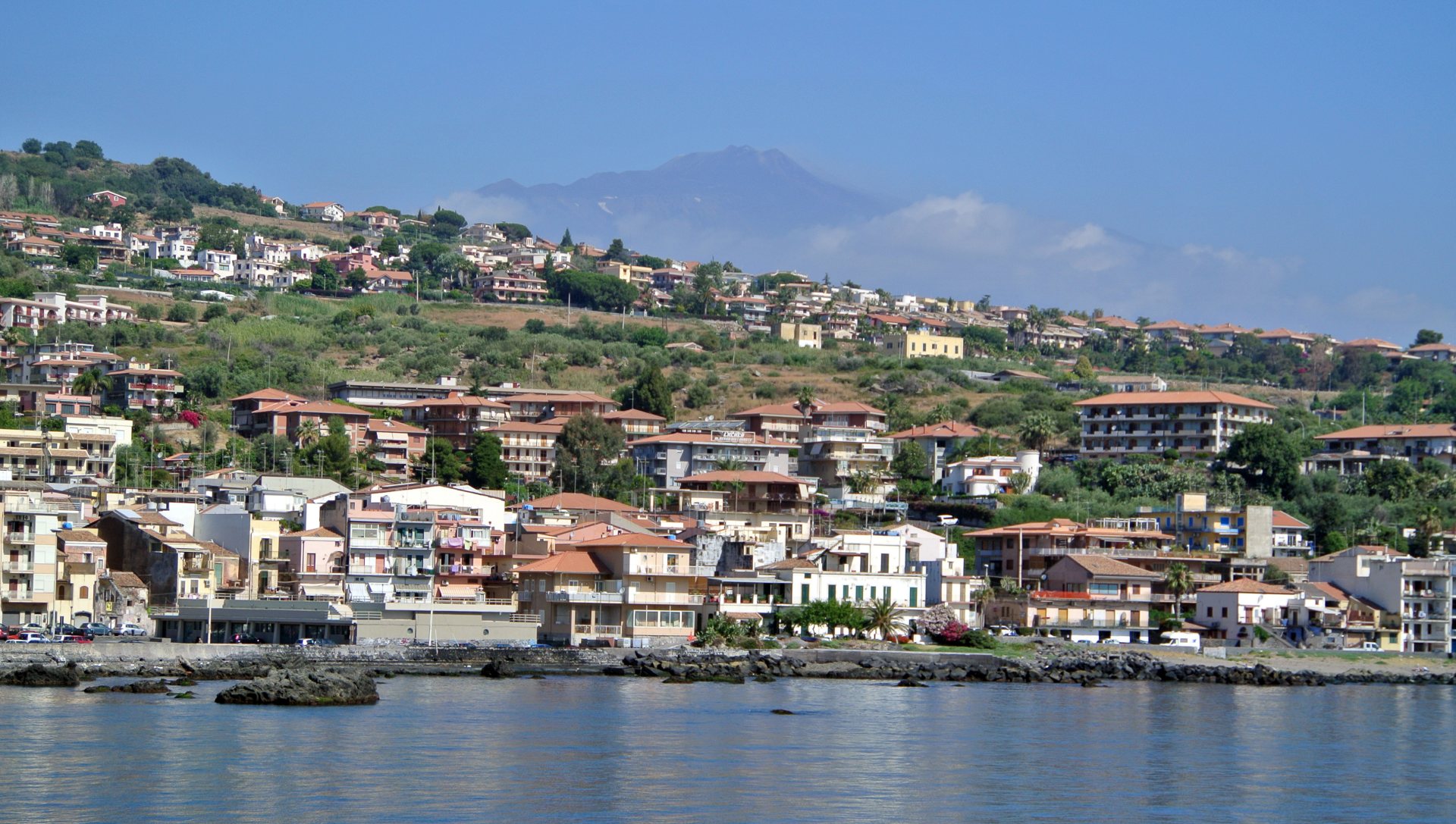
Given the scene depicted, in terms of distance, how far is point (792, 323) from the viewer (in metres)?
161

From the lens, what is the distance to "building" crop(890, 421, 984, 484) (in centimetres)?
10650

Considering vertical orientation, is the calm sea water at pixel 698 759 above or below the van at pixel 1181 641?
below

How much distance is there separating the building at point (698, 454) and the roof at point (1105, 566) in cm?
2515

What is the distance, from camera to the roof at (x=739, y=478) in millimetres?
93250

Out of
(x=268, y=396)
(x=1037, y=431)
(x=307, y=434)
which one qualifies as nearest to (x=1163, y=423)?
(x=1037, y=431)

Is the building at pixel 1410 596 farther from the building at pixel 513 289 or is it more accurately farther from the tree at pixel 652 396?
the building at pixel 513 289

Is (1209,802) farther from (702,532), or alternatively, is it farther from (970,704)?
(702,532)

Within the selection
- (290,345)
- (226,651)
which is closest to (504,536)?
(226,651)

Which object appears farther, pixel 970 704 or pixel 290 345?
pixel 290 345

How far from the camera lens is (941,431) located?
357 ft

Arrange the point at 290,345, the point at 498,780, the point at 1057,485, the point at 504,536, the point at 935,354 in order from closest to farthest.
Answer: the point at 498,780, the point at 504,536, the point at 1057,485, the point at 290,345, the point at 935,354

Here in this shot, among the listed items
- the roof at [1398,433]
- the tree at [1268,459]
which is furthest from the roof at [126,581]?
the roof at [1398,433]

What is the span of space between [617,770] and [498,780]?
9.82 feet

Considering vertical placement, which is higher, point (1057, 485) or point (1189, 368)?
point (1189, 368)
